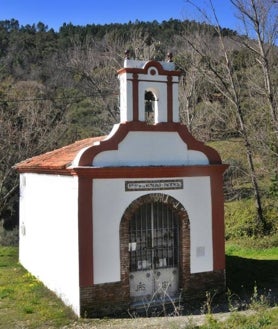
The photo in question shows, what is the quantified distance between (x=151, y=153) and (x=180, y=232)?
2.19 metres

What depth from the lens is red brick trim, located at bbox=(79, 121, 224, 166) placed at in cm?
1030

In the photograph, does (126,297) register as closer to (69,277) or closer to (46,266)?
(69,277)

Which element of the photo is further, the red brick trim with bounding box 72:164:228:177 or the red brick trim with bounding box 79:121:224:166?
the red brick trim with bounding box 79:121:224:166

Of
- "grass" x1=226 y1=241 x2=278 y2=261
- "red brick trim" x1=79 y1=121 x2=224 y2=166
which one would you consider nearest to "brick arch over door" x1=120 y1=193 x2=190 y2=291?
"red brick trim" x1=79 y1=121 x2=224 y2=166

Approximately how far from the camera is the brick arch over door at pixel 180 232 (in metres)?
10.6

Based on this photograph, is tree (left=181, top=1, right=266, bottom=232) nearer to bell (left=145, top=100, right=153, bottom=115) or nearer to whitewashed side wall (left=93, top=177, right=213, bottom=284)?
bell (left=145, top=100, right=153, bottom=115)

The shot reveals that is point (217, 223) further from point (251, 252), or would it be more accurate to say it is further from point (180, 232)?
point (251, 252)

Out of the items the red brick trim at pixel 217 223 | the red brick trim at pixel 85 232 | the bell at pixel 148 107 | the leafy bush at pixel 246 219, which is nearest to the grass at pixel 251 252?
the leafy bush at pixel 246 219

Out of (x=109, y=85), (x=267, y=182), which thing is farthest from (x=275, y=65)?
(x=109, y=85)

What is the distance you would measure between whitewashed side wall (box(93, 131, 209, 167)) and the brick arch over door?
0.89 metres

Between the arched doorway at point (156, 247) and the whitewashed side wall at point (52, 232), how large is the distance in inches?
54.5

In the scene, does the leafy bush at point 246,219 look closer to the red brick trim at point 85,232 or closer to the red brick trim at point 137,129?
the red brick trim at point 137,129

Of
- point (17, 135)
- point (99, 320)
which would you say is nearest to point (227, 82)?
point (17, 135)

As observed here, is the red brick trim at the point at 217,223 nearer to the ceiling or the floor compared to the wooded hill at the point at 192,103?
nearer to the floor
